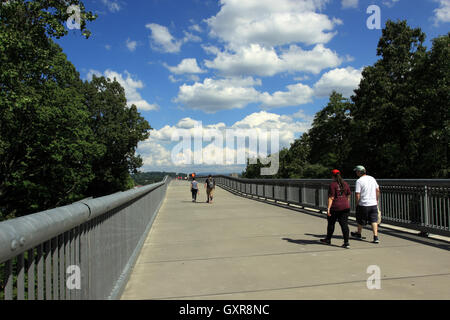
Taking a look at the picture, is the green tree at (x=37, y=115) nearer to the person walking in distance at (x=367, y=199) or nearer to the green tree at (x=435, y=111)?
the person walking in distance at (x=367, y=199)

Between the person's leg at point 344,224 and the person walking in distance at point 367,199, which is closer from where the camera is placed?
the person's leg at point 344,224

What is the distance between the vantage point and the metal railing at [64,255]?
6.14 feet

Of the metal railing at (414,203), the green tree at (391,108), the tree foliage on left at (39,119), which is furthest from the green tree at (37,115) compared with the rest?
the green tree at (391,108)

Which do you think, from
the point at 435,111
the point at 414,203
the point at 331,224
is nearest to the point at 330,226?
the point at 331,224

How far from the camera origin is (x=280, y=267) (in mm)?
6230

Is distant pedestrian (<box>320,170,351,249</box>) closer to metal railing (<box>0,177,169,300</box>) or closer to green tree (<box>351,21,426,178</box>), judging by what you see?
metal railing (<box>0,177,169,300</box>)

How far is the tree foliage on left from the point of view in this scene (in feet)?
62.8

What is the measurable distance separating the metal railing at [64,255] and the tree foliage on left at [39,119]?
15.7m

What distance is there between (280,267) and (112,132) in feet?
172

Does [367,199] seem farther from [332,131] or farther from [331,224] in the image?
[332,131]

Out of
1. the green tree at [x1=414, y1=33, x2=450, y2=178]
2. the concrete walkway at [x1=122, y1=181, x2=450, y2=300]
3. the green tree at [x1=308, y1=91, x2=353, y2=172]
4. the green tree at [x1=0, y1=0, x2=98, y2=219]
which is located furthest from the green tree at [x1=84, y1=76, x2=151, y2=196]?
the concrete walkway at [x1=122, y1=181, x2=450, y2=300]

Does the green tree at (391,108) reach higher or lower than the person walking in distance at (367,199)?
higher

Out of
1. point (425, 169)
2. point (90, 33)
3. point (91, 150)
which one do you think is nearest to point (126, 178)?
point (91, 150)

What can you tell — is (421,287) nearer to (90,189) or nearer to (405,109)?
(405,109)
